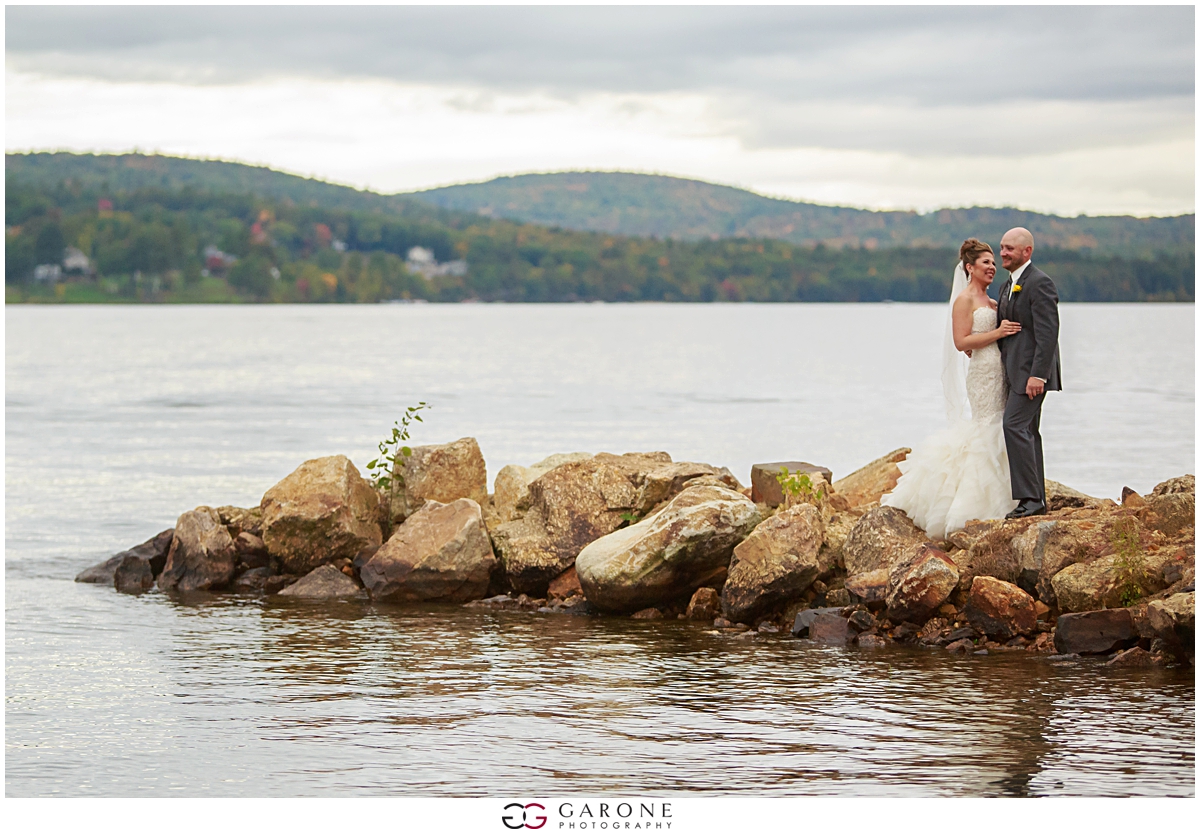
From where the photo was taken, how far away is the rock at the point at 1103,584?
38.1 feet

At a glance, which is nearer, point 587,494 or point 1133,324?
point 587,494

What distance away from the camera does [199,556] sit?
1575 cm

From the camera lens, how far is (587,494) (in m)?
15.2

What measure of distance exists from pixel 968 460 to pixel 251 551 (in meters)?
7.92

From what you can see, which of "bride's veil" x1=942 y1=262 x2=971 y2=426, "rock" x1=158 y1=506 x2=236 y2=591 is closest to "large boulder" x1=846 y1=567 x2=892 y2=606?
"bride's veil" x1=942 y1=262 x2=971 y2=426

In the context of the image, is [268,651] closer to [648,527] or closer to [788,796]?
[648,527]

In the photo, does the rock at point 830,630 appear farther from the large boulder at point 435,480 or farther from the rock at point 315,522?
the rock at point 315,522

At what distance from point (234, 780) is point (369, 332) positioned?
4753 inches

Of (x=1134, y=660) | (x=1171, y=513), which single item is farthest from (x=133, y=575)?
(x=1171, y=513)

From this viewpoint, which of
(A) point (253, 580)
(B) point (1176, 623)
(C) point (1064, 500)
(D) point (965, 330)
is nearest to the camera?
(B) point (1176, 623)

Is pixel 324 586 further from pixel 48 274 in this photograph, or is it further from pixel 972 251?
pixel 48 274

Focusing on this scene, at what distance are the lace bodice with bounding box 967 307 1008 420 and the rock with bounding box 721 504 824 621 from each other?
6.59 feet
